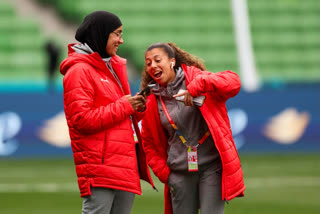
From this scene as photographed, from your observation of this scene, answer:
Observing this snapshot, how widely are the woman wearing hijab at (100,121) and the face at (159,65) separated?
1.61ft

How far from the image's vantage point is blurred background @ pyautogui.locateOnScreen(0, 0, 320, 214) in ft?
34.6

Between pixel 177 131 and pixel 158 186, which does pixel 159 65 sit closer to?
pixel 177 131

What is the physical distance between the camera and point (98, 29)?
178 inches

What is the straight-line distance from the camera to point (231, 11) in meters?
21.9

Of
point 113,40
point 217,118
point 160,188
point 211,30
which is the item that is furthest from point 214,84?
point 211,30

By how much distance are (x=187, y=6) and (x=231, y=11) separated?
1.46m

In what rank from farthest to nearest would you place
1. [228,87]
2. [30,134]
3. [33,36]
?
[33,36] < [30,134] < [228,87]

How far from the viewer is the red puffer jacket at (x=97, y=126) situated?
4414 millimetres

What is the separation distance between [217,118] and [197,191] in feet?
2.06

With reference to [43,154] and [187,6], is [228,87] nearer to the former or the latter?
[43,154]

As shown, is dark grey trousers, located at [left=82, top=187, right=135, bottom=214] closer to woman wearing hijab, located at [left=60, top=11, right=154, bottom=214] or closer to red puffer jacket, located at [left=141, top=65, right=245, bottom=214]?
woman wearing hijab, located at [left=60, top=11, right=154, bottom=214]

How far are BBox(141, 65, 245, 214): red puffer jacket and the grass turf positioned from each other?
362 cm

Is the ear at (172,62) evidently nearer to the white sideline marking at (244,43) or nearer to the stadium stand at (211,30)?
the white sideline marking at (244,43)

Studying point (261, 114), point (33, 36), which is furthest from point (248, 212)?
point (33, 36)
